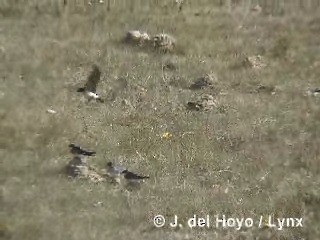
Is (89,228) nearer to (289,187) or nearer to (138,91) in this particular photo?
(289,187)

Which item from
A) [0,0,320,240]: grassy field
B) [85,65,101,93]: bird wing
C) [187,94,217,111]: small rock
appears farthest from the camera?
[85,65,101,93]: bird wing

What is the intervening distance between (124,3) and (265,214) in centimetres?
885

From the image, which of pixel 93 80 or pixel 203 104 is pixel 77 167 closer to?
pixel 203 104

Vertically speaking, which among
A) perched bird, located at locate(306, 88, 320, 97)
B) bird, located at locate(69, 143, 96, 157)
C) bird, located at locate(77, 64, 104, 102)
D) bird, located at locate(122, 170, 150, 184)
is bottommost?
bird, located at locate(122, 170, 150, 184)

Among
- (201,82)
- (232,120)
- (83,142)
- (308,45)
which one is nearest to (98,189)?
(83,142)

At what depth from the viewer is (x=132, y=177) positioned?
768cm

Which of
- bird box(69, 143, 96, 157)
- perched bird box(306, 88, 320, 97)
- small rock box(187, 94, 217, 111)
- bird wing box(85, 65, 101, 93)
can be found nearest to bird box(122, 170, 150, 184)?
bird box(69, 143, 96, 157)

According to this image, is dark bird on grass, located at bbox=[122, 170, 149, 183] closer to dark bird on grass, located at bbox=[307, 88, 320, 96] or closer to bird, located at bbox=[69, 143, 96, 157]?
bird, located at bbox=[69, 143, 96, 157]

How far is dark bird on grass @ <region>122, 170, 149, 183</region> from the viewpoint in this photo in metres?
7.61

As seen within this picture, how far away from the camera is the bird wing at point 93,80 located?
1035 cm

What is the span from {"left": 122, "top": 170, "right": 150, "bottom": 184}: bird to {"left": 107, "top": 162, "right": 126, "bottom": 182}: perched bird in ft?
0.21

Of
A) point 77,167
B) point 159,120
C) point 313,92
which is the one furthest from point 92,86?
point 313,92

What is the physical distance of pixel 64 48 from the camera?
39.1 ft

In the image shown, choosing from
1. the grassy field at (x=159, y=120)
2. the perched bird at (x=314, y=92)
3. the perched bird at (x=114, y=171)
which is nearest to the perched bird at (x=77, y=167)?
the grassy field at (x=159, y=120)
